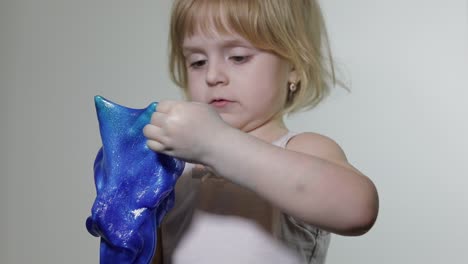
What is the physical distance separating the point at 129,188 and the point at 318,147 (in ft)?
0.65

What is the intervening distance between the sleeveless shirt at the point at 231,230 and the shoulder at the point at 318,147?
3 cm

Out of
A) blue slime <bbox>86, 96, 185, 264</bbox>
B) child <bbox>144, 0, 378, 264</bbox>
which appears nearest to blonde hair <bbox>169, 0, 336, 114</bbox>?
child <bbox>144, 0, 378, 264</bbox>

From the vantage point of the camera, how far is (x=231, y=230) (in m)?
0.89

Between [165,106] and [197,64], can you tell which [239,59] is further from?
[165,106]

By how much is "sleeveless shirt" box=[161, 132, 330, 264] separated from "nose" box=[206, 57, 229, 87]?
0.10m

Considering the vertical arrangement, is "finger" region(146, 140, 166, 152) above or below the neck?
below

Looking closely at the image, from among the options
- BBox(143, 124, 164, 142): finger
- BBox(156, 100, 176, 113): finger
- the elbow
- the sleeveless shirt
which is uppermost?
BBox(156, 100, 176, 113): finger

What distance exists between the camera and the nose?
0.89 meters

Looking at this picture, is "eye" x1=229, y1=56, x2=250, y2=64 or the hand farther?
"eye" x1=229, y1=56, x2=250, y2=64

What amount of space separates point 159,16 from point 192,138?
85 cm

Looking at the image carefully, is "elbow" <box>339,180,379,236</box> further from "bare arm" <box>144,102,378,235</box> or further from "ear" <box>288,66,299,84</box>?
"ear" <box>288,66,299,84</box>

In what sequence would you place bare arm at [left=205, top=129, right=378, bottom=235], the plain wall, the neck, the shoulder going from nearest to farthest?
1. bare arm at [left=205, top=129, right=378, bottom=235]
2. the shoulder
3. the neck
4. the plain wall
